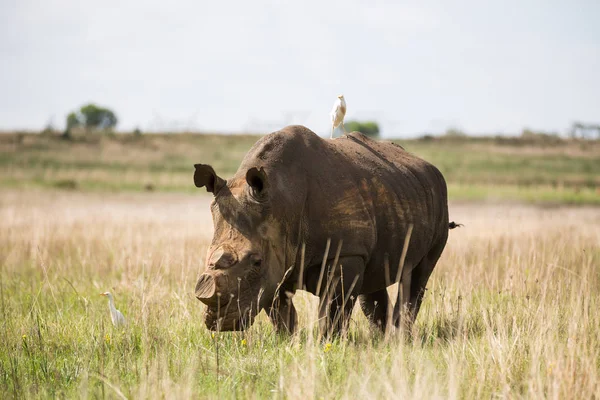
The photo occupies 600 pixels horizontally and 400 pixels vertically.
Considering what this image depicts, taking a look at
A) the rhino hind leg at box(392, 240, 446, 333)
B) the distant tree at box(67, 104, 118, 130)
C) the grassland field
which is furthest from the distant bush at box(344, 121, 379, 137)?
the rhino hind leg at box(392, 240, 446, 333)

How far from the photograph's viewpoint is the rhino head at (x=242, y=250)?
551cm

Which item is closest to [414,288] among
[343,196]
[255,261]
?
[343,196]

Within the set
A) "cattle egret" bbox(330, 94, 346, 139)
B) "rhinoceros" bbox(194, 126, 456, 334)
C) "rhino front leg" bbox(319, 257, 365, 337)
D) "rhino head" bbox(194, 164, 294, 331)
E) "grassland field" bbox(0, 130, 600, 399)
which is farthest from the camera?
"cattle egret" bbox(330, 94, 346, 139)

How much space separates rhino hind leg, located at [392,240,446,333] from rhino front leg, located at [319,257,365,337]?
3.16 ft

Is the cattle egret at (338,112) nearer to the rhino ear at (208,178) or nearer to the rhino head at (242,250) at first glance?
the rhino head at (242,250)

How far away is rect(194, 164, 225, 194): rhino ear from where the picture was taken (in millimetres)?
5863

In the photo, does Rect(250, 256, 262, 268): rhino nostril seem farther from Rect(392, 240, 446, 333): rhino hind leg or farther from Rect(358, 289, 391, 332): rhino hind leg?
Rect(358, 289, 391, 332): rhino hind leg

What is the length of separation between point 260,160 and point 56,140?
5262cm

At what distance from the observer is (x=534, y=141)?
57875 millimetres

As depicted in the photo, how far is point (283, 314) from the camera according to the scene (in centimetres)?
660

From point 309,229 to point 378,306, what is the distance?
213 cm

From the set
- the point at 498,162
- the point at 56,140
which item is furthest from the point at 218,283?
the point at 56,140

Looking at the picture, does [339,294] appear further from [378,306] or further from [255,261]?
[378,306]

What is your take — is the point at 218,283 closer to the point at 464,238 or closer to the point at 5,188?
the point at 464,238
